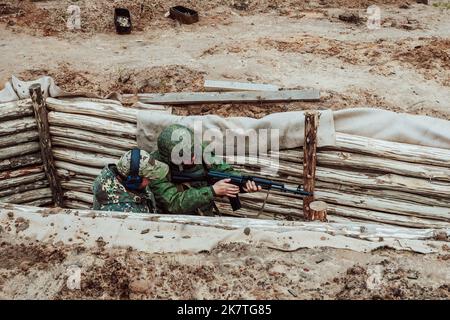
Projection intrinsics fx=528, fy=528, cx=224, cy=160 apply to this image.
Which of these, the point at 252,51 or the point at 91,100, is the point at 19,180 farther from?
the point at 252,51

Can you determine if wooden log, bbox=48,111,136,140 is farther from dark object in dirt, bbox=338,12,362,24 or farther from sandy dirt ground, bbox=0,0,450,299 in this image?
dark object in dirt, bbox=338,12,362,24

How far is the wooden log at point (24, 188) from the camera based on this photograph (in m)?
7.11

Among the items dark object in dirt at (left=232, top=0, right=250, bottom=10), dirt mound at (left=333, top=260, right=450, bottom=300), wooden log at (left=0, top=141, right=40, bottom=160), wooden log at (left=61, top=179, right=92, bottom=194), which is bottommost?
wooden log at (left=61, top=179, right=92, bottom=194)

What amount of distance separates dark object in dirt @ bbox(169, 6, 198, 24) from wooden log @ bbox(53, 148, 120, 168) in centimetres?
437

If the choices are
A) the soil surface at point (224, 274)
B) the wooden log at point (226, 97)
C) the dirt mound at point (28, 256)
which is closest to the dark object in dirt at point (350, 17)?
the wooden log at point (226, 97)

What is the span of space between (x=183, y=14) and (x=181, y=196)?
19.2 feet

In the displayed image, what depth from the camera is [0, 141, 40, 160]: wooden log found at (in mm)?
6926

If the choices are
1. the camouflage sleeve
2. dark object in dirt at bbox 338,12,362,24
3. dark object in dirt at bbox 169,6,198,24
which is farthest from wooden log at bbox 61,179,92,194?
dark object in dirt at bbox 338,12,362,24

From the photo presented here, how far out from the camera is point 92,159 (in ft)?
22.7

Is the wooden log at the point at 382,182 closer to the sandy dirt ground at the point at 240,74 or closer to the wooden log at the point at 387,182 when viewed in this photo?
the wooden log at the point at 387,182

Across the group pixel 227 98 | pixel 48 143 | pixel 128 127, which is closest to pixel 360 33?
pixel 227 98

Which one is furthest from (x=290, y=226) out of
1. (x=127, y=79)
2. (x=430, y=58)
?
(x=430, y=58)

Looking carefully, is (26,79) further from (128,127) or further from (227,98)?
(227,98)
